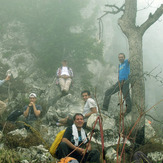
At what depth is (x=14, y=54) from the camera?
1252 cm

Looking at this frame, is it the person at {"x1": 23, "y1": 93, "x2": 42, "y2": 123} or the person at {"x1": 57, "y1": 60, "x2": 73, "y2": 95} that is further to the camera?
the person at {"x1": 57, "y1": 60, "x2": 73, "y2": 95}

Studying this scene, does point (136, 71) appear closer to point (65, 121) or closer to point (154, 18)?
point (154, 18)

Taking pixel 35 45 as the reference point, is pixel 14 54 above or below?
below

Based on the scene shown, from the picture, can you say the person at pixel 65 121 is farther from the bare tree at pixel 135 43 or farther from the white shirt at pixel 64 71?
the white shirt at pixel 64 71

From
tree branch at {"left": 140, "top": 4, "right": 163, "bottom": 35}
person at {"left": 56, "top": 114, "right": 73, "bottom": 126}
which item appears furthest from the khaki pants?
tree branch at {"left": 140, "top": 4, "right": 163, "bottom": 35}

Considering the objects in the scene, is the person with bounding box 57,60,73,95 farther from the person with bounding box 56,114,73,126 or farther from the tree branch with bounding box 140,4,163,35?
the tree branch with bounding box 140,4,163,35

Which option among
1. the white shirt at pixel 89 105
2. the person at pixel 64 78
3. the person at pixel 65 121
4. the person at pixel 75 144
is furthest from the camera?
the person at pixel 64 78

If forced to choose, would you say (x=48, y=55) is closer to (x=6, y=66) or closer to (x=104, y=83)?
(x=6, y=66)

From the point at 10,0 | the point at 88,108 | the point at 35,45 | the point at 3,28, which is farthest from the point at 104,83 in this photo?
the point at 10,0

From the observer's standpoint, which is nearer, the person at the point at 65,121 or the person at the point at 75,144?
the person at the point at 75,144

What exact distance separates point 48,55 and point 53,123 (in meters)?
7.18

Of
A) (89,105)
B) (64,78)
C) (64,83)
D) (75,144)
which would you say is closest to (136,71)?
(89,105)

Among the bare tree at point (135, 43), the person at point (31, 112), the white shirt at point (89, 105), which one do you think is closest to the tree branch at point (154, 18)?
the bare tree at point (135, 43)

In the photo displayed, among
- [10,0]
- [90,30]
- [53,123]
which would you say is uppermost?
[10,0]
